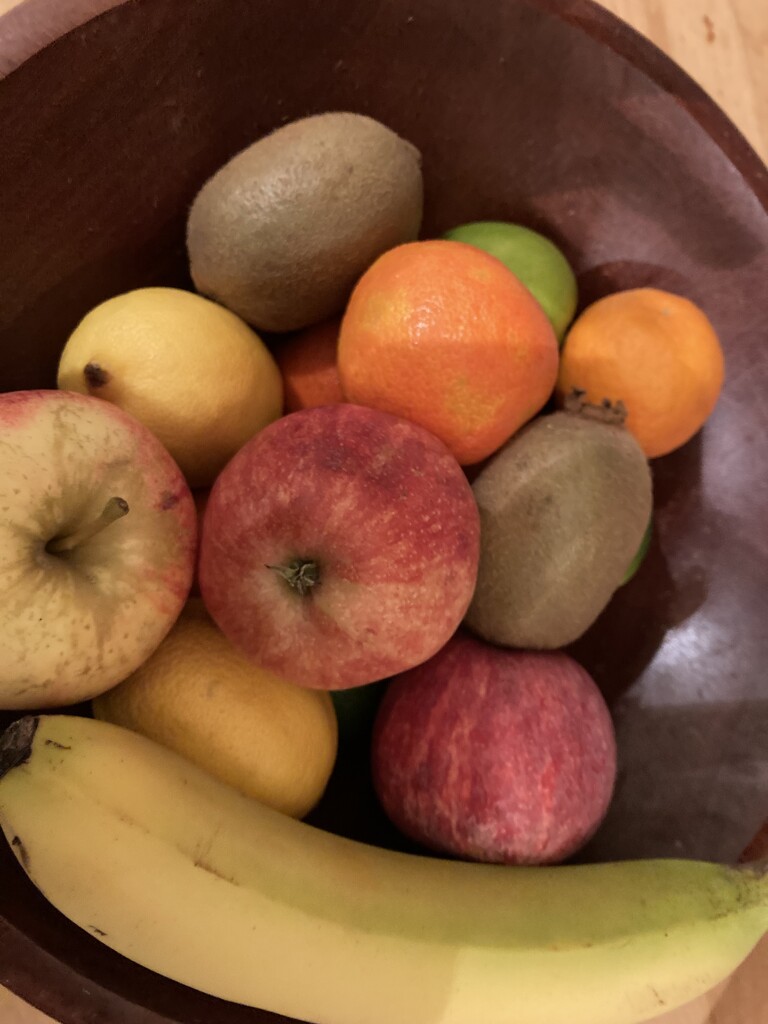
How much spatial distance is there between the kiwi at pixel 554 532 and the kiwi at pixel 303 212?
227mm

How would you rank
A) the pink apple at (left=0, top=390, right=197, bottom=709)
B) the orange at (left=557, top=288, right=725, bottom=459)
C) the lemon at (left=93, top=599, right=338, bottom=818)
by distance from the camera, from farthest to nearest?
the orange at (left=557, top=288, right=725, bottom=459) < the lemon at (left=93, top=599, right=338, bottom=818) < the pink apple at (left=0, top=390, right=197, bottom=709)

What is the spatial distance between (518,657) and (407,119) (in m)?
0.51

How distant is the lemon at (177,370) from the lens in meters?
0.58

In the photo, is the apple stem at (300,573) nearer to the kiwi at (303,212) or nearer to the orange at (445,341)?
the orange at (445,341)

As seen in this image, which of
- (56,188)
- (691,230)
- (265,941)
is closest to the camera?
(265,941)

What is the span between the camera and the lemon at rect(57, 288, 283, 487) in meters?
0.58

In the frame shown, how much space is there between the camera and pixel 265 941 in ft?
1.51

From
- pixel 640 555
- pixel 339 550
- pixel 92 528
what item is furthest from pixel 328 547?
pixel 640 555

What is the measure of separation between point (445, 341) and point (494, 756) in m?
0.32

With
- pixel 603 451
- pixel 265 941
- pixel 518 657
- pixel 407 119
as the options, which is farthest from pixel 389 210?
pixel 265 941

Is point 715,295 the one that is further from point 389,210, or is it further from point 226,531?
point 226,531

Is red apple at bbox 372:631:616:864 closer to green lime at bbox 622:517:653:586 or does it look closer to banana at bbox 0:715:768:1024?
banana at bbox 0:715:768:1024

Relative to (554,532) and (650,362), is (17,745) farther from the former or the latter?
(650,362)

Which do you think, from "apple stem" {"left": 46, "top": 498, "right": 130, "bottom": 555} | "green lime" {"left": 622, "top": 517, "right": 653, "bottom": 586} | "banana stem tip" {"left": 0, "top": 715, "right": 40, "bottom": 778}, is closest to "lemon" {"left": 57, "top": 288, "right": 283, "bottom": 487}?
"apple stem" {"left": 46, "top": 498, "right": 130, "bottom": 555}
